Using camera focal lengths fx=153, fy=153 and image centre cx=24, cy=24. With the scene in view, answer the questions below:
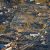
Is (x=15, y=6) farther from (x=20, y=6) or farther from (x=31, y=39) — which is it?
(x=31, y=39)

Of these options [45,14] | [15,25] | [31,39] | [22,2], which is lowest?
[31,39]

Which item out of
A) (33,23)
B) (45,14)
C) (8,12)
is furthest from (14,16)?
(45,14)

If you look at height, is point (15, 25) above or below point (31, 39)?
above

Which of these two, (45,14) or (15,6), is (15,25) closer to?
(15,6)

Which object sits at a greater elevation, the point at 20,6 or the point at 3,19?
the point at 20,6

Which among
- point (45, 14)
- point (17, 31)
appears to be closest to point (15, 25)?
point (17, 31)

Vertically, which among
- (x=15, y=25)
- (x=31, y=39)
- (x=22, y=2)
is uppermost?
(x=22, y=2)
